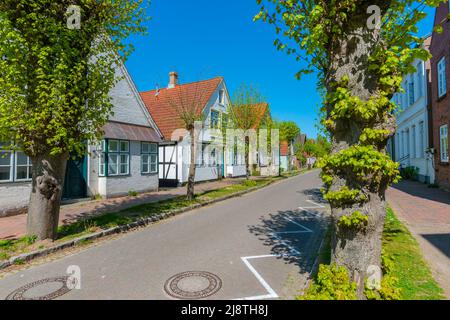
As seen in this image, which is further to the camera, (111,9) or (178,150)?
(178,150)

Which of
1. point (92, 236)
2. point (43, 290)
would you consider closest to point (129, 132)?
point (92, 236)

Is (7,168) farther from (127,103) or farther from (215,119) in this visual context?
(215,119)

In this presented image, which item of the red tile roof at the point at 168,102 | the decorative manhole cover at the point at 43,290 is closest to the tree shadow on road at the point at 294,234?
the decorative manhole cover at the point at 43,290

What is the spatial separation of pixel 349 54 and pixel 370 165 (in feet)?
4.81

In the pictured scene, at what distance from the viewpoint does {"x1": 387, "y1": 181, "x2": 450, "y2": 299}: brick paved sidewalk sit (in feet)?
14.9

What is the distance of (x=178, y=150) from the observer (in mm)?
19141

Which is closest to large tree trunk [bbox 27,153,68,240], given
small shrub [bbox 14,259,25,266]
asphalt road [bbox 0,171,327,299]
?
small shrub [bbox 14,259,25,266]

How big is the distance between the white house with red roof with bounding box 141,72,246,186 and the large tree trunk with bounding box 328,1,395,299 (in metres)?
13.1

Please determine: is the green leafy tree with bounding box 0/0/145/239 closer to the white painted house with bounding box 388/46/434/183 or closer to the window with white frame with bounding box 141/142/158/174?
the window with white frame with bounding box 141/142/158/174

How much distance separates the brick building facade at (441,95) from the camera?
12828 mm

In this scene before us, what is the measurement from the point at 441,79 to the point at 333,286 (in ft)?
51.3

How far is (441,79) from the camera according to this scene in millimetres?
13828

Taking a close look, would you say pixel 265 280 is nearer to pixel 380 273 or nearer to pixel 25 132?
pixel 380 273
